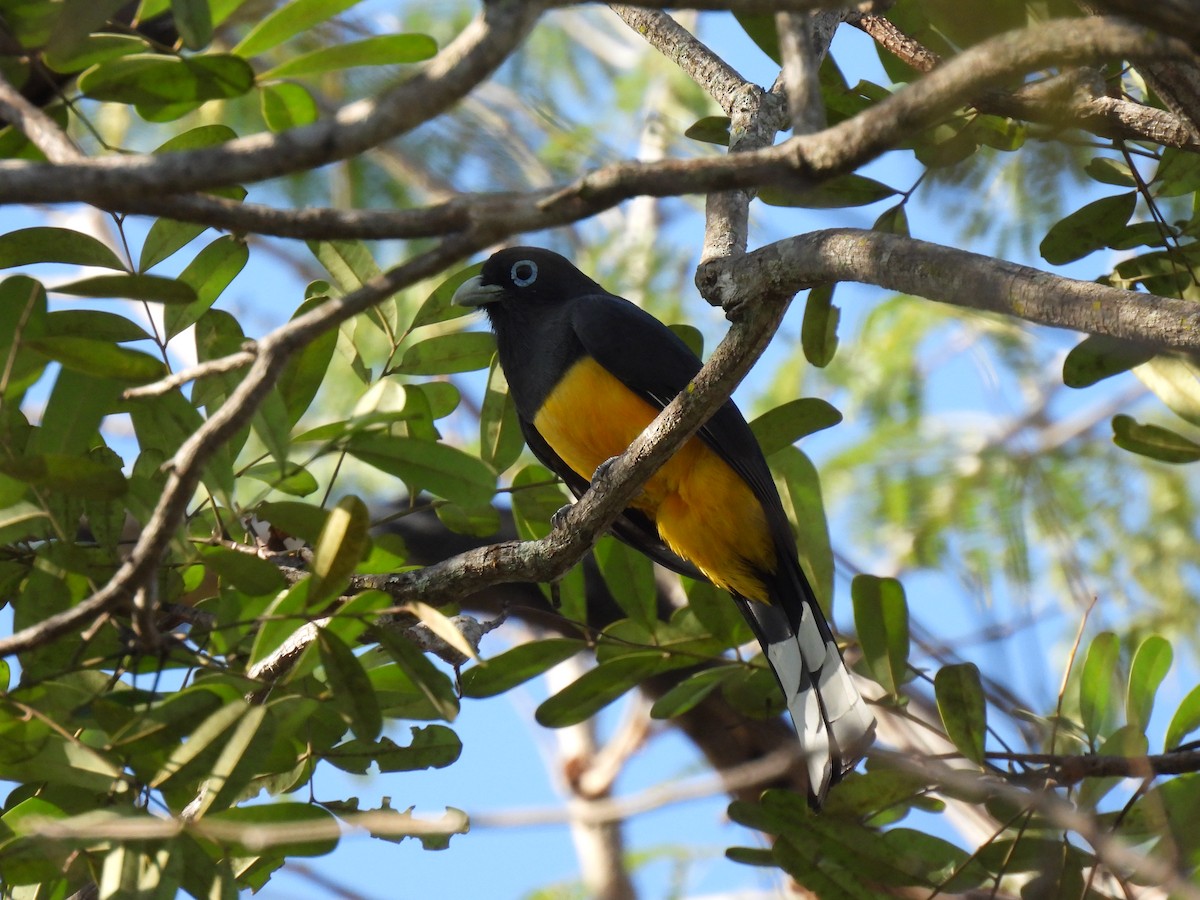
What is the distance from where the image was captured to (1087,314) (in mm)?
2328

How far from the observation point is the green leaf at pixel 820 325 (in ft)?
12.6

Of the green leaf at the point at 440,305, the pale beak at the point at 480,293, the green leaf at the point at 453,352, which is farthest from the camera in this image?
the pale beak at the point at 480,293

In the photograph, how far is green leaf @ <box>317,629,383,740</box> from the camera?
240cm

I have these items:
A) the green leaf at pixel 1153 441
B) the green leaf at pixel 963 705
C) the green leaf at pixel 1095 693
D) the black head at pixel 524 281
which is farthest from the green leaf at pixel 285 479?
the green leaf at pixel 1153 441

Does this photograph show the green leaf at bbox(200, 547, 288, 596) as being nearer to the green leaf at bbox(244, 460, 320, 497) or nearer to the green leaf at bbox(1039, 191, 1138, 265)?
the green leaf at bbox(244, 460, 320, 497)

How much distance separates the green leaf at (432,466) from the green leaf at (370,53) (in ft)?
2.50

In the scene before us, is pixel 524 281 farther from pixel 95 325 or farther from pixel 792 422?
pixel 95 325

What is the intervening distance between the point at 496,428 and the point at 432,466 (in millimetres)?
1344

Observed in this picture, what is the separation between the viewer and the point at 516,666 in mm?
3533

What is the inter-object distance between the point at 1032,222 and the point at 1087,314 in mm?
1348

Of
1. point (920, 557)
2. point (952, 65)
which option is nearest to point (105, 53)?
point (952, 65)

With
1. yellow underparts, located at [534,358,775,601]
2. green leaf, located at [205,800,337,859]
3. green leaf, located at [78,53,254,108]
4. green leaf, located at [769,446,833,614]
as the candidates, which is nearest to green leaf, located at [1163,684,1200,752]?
green leaf, located at [769,446,833,614]

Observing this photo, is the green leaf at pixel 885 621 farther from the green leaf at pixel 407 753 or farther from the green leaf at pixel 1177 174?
the green leaf at pixel 1177 174

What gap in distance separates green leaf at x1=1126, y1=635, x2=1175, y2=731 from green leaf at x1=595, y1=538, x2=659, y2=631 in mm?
1346
